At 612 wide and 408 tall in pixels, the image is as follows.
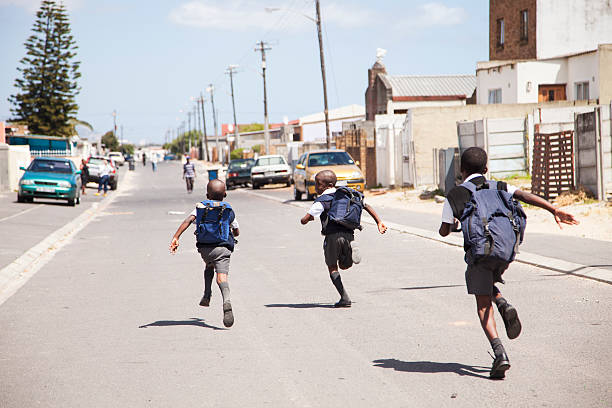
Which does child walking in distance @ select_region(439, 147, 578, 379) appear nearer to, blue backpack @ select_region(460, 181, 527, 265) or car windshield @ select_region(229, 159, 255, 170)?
blue backpack @ select_region(460, 181, 527, 265)

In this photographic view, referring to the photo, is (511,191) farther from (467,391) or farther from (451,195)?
(467,391)

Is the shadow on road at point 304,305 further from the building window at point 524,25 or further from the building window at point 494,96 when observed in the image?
the building window at point 524,25

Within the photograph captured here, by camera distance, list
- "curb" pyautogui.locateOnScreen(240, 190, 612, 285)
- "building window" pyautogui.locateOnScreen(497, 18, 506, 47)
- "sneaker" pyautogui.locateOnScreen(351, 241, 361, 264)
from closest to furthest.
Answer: "sneaker" pyautogui.locateOnScreen(351, 241, 361, 264)
"curb" pyautogui.locateOnScreen(240, 190, 612, 285)
"building window" pyautogui.locateOnScreen(497, 18, 506, 47)

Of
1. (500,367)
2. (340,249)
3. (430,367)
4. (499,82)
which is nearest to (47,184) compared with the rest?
(340,249)

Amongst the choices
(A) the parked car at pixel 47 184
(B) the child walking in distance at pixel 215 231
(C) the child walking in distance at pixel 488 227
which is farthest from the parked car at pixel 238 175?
(C) the child walking in distance at pixel 488 227

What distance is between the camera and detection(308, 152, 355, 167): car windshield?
95.1 feet

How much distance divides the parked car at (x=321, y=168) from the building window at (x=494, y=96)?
1432 cm

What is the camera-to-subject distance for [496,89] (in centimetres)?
4072

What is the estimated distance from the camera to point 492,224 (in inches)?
208

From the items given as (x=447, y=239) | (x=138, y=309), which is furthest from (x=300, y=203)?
(x=138, y=309)

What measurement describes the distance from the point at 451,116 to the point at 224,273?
2465 cm

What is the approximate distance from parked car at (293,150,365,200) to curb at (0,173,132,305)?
28.5 feet

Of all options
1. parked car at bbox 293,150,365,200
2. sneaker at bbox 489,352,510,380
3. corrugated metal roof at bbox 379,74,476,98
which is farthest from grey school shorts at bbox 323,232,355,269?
corrugated metal roof at bbox 379,74,476,98

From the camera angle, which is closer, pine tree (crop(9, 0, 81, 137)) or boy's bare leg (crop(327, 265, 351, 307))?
boy's bare leg (crop(327, 265, 351, 307))
